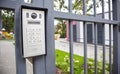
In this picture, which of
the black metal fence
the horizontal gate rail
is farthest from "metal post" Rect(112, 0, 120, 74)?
the horizontal gate rail

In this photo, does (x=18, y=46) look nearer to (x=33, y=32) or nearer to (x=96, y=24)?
(x=33, y=32)

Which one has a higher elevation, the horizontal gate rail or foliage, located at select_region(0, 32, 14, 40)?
the horizontal gate rail

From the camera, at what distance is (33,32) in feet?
2.61

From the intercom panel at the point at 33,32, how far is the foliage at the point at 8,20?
6cm

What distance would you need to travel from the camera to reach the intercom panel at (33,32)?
2.51ft

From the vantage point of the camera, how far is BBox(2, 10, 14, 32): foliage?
0.77 metres

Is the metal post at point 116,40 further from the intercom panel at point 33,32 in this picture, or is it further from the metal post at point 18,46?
the metal post at point 18,46

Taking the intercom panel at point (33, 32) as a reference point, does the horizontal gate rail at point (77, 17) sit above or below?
above

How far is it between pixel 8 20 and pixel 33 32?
0.12 metres

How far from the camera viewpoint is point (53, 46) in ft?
3.03

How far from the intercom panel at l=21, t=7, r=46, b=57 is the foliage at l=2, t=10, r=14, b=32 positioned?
0.21 feet

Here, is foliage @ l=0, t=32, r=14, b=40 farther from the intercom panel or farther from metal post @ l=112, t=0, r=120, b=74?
metal post @ l=112, t=0, r=120, b=74

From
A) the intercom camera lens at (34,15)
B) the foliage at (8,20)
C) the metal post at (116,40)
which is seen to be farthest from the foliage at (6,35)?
the metal post at (116,40)

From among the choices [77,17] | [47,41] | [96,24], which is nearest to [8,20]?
[47,41]
